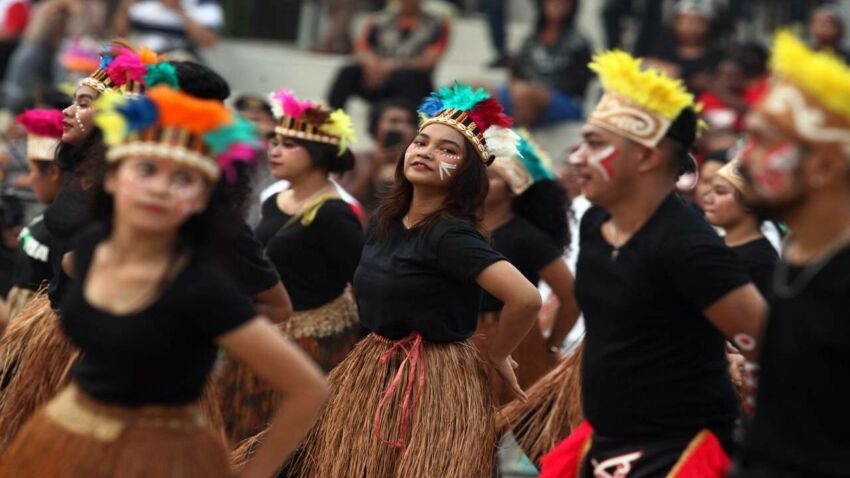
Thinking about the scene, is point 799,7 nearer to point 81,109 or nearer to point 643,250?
point 81,109

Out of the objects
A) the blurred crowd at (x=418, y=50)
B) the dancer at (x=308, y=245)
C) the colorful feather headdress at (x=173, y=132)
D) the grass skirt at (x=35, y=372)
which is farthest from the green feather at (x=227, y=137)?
the blurred crowd at (x=418, y=50)

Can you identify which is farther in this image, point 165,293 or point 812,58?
point 165,293

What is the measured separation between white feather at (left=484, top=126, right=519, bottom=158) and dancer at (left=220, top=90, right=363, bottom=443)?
0.96 meters

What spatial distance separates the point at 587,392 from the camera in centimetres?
444

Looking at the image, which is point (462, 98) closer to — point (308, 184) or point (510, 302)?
point (510, 302)

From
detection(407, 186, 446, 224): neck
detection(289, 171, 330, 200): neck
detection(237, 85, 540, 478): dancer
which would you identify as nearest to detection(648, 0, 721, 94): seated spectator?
detection(289, 171, 330, 200): neck

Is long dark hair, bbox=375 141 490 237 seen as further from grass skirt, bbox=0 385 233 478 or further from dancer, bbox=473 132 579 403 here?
grass skirt, bbox=0 385 233 478

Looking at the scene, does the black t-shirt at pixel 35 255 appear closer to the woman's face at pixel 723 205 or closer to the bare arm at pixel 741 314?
the woman's face at pixel 723 205

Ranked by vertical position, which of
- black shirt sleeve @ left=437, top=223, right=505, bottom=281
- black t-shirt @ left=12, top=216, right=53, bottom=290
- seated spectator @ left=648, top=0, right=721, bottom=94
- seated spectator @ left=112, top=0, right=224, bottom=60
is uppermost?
black shirt sleeve @ left=437, top=223, right=505, bottom=281

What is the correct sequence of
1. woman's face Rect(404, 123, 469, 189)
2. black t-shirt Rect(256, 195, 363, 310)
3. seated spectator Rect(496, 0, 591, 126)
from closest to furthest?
woman's face Rect(404, 123, 469, 189) → black t-shirt Rect(256, 195, 363, 310) → seated spectator Rect(496, 0, 591, 126)

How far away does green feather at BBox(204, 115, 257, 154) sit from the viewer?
401cm

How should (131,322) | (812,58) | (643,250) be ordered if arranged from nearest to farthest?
(812,58), (131,322), (643,250)

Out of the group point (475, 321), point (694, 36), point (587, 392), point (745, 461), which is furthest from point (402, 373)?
point (694, 36)

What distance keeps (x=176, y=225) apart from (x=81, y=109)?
2.22 m
